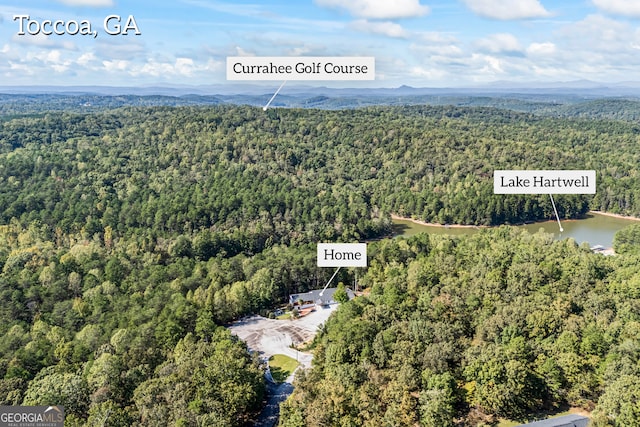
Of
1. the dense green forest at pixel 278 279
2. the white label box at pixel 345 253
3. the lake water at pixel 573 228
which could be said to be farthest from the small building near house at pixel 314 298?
the lake water at pixel 573 228

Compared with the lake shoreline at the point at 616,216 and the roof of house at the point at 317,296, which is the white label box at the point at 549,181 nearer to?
the roof of house at the point at 317,296

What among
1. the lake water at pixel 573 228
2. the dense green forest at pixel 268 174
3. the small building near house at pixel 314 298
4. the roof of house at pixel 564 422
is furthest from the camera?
the lake water at pixel 573 228

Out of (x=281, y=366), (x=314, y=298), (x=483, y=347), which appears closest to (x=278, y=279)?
(x=314, y=298)

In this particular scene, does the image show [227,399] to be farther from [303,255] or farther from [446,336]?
[303,255]

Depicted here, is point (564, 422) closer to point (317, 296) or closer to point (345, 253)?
point (345, 253)

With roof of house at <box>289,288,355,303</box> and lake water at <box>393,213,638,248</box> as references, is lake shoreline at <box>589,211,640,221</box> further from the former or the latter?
roof of house at <box>289,288,355,303</box>

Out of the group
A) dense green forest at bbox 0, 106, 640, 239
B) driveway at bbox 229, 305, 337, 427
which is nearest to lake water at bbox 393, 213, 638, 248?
dense green forest at bbox 0, 106, 640, 239
